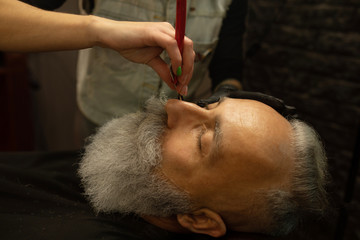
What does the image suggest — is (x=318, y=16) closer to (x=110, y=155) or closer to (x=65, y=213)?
(x=110, y=155)

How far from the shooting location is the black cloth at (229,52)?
1480mm

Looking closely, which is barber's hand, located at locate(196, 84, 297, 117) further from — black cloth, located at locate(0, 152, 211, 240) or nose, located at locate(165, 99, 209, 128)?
black cloth, located at locate(0, 152, 211, 240)

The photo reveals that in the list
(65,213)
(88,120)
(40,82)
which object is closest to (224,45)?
(88,120)

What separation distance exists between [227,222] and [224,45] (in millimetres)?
850

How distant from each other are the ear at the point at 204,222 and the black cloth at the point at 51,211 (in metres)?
0.05

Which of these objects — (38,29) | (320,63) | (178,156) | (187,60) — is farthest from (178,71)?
(320,63)

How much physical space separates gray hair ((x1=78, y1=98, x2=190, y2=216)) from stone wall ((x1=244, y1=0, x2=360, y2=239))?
85 centimetres

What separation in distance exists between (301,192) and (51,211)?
2.68 ft

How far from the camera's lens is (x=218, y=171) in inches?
36.2

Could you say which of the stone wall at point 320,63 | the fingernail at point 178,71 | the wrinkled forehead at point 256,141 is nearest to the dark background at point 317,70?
the stone wall at point 320,63

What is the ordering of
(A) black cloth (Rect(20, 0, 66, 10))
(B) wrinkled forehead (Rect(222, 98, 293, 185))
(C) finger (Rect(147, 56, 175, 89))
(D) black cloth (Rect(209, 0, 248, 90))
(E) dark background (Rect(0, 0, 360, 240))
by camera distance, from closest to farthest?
(B) wrinkled forehead (Rect(222, 98, 293, 185))
(C) finger (Rect(147, 56, 175, 89))
(A) black cloth (Rect(20, 0, 66, 10))
(D) black cloth (Rect(209, 0, 248, 90))
(E) dark background (Rect(0, 0, 360, 240))

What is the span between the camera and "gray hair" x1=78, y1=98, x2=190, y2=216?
0.98 m

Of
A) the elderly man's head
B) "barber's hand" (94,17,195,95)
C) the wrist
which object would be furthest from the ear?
the wrist

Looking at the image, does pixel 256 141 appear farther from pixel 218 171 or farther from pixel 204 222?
pixel 204 222
